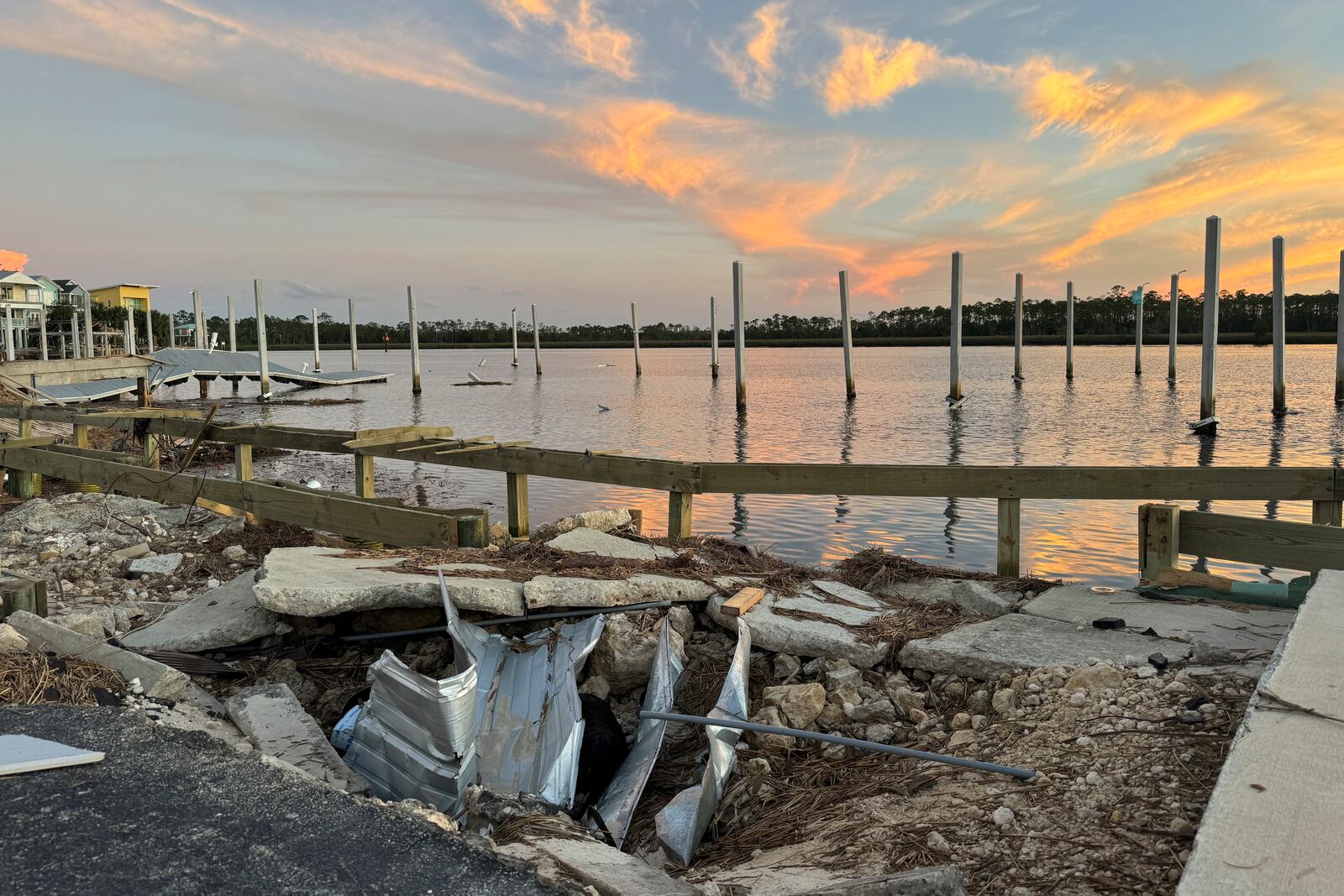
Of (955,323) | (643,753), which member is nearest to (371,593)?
(643,753)

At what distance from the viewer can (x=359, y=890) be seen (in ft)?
8.46

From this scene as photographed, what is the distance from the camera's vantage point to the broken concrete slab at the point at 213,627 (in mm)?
5316

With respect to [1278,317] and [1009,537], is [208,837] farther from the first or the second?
[1278,317]

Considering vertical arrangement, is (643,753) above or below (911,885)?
below

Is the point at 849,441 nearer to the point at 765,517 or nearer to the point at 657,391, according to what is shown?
the point at 765,517

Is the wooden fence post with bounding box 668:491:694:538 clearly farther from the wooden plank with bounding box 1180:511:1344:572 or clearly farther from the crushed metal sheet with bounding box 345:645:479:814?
the crushed metal sheet with bounding box 345:645:479:814

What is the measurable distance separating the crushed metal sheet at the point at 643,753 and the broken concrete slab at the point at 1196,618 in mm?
2232

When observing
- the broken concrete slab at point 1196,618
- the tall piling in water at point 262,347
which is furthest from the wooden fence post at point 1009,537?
the tall piling in water at point 262,347

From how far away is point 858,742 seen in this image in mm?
3887

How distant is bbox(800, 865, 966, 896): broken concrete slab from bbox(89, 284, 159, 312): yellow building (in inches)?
3899

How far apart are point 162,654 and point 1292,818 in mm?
5315

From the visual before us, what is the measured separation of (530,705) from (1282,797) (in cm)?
323

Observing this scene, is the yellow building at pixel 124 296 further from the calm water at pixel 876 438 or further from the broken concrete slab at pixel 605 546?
the broken concrete slab at pixel 605 546

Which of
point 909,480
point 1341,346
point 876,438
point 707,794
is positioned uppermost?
point 1341,346
